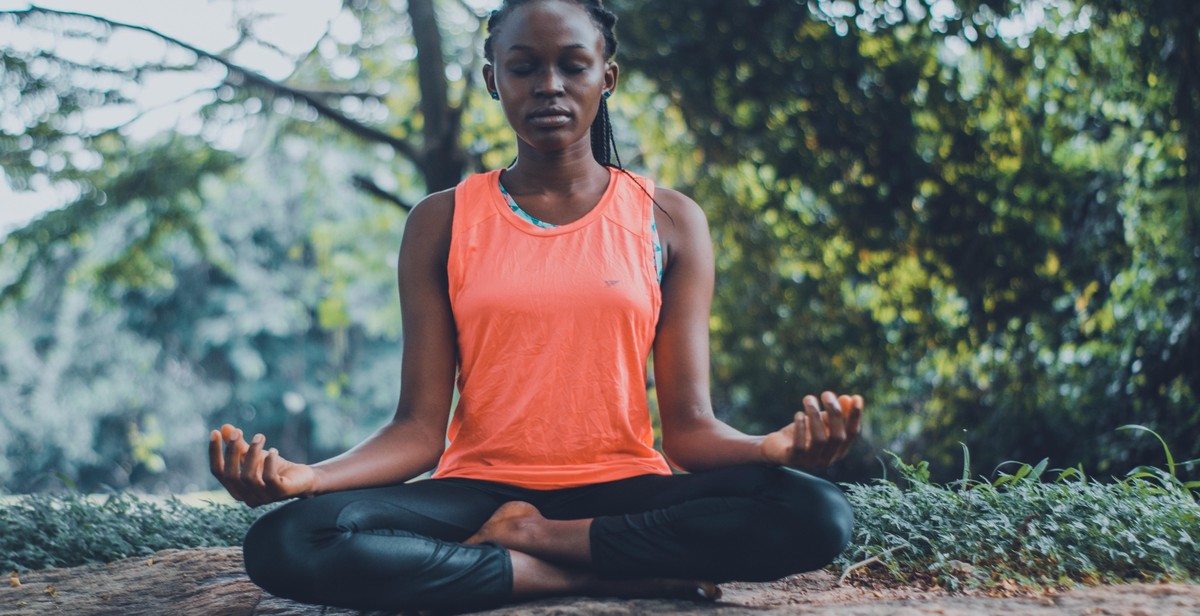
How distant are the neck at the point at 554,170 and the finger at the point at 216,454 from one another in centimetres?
108

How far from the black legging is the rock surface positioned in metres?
0.09

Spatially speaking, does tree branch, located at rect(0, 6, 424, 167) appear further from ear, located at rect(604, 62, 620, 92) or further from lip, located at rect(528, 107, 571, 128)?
lip, located at rect(528, 107, 571, 128)

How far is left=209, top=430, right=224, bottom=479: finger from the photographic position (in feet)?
6.65

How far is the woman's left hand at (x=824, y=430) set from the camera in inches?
77.2

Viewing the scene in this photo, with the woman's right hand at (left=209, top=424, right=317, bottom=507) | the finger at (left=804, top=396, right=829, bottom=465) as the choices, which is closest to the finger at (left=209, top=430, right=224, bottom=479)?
the woman's right hand at (left=209, top=424, right=317, bottom=507)

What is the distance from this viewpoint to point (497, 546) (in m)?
2.35

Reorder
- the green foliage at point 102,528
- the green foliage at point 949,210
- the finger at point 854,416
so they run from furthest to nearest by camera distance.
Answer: the green foliage at point 949,210, the green foliage at point 102,528, the finger at point 854,416

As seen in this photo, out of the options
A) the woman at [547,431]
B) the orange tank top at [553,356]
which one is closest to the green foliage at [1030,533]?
the woman at [547,431]

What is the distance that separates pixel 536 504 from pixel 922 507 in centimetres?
120

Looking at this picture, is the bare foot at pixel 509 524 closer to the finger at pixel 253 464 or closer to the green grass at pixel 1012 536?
the finger at pixel 253 464

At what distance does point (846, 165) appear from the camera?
5.62 meters

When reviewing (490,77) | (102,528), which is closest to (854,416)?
(490,77)

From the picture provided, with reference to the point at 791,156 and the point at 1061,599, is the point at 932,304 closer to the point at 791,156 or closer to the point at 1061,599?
the point at 791,156

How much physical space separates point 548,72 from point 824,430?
3.69ft
